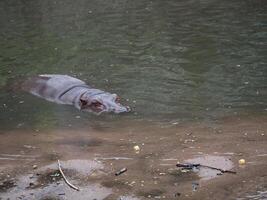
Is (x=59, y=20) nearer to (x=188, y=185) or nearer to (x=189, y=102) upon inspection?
(x=189, y=102)

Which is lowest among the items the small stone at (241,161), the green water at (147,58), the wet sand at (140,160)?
the green water at (147,58)

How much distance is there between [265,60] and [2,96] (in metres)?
4.89

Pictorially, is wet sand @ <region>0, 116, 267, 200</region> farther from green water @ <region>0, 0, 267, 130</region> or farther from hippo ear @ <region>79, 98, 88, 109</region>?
hippo ear @ <region>79, 98, 88, 109</region>

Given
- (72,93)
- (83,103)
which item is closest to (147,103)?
(83,103)

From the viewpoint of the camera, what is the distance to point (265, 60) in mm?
10180

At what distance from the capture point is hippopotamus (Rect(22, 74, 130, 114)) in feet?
27.3

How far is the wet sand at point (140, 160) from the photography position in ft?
17.2

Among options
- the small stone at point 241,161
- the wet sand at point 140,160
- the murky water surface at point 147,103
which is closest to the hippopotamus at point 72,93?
the murky water surface at point 147,103

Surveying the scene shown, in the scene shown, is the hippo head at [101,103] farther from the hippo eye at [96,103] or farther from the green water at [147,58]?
the green water at [147,58]

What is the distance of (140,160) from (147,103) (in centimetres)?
246

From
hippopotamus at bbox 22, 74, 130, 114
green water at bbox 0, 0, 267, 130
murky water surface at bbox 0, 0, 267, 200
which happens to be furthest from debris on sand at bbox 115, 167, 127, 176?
hippopotamus at bbox 22, 74, 130, 114

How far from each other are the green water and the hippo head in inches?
5.4

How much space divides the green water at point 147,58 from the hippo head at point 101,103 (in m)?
0.14

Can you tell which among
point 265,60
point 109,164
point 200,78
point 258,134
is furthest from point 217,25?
point 109,164
